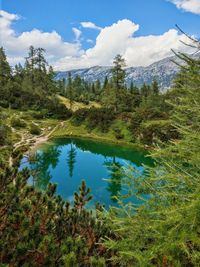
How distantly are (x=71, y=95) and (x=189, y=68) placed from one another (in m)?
86.5

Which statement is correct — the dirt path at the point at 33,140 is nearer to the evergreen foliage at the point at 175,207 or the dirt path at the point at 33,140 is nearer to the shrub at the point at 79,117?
the shrub at the point at 79,117

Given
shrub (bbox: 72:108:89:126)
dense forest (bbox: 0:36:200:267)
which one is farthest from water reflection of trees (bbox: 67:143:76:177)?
dense forest (bbox: 0:36:200:267)

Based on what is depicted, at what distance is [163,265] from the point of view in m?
5.12

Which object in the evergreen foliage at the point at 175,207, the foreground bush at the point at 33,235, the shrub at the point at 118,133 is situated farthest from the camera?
the shrub at the point at 118,133

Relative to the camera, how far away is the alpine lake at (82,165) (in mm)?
30453

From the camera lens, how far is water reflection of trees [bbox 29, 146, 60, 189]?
3296 centimetres

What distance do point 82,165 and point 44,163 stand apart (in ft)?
18.3

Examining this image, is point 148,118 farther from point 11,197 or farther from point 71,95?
point 11,197

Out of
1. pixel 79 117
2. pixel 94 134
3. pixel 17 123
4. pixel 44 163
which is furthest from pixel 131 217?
pixel 79 117

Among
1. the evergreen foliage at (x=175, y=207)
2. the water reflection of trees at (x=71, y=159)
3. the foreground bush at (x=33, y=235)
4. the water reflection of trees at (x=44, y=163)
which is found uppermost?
the evergreen foliage at (x=175, y=207)

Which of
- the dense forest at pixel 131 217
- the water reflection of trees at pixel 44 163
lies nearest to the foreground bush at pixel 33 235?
the dense forest at pixel 131 217

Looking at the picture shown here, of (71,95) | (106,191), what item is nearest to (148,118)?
(106,191)

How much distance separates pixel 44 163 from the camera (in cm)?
4178

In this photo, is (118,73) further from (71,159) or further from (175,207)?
(175,207)
